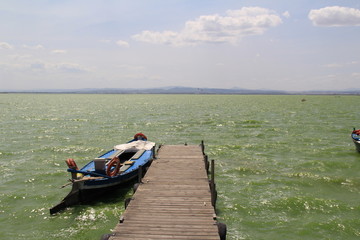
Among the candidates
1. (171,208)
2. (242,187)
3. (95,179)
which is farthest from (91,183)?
(242,187)

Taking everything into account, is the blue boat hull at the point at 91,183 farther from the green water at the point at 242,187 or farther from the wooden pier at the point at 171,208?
the wooden pier at the point at 171,208

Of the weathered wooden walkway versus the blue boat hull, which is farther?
the blue boat hull

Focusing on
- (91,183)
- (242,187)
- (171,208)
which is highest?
(171,208)

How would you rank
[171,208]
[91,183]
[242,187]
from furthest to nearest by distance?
[242,187]
[91,183]
[171,208]

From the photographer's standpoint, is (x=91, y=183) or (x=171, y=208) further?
(x=91, y=183)

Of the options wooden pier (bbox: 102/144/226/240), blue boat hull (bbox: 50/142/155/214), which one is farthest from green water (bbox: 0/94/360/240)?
wooden pier (bbox: 102/144/226/240)

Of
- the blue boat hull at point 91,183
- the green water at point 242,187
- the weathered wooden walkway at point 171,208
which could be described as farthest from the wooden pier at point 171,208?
the green water at point 242,187

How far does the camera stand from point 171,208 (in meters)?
11.1

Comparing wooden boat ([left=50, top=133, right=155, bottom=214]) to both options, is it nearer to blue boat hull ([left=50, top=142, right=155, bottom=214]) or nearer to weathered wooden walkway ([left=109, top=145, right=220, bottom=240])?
blue boat hull ([left=50, top=142, right=155, bottom=214])

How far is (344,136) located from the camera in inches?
1369

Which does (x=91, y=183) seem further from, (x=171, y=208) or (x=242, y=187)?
(x=242, y=187)

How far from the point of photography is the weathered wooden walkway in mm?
9203

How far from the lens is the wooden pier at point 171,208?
9195 mm

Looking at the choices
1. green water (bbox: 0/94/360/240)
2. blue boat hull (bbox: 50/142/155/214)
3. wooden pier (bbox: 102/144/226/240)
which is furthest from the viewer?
blue boat hull (bbox: 50/142/155/214)
